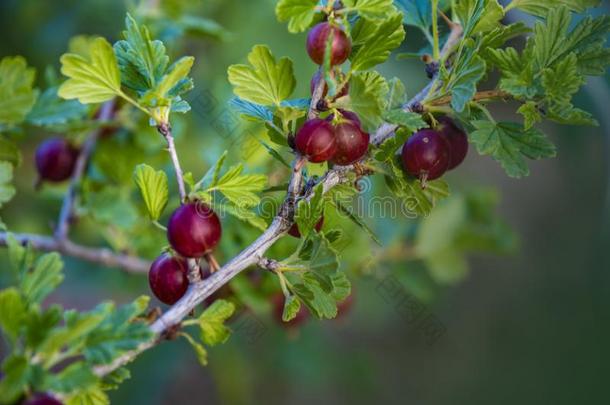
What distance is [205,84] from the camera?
1434 mm

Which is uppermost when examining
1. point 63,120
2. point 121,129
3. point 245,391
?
point 63,120

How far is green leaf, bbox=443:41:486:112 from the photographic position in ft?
1.56

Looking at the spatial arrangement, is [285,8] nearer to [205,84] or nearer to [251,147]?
[251,147]

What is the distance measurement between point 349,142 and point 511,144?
13cm

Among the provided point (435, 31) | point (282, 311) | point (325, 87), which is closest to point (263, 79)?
point (325, 87)

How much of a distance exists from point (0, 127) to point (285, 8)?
41 centimetres

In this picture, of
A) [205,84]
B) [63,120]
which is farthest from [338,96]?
[205,84]

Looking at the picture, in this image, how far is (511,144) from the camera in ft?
1.71

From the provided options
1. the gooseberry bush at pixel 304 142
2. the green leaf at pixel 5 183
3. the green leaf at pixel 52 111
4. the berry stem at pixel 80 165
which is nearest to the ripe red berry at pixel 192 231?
the gooseberry bush at pixel 304 142

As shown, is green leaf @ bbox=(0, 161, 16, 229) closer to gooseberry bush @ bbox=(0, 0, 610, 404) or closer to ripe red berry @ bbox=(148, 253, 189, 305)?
gooseberry bush @ bbox=(0, 0, 610, 404)

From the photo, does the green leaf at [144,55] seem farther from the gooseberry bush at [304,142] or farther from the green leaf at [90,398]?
the green leaf at [90,398]

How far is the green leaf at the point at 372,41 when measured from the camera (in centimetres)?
49

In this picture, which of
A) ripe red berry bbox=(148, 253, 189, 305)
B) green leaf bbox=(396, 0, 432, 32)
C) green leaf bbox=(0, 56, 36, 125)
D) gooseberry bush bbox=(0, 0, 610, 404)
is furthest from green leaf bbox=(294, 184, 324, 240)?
green leaf bbox=(0, 56, 36, 125)

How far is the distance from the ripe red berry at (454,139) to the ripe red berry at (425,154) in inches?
1.1
